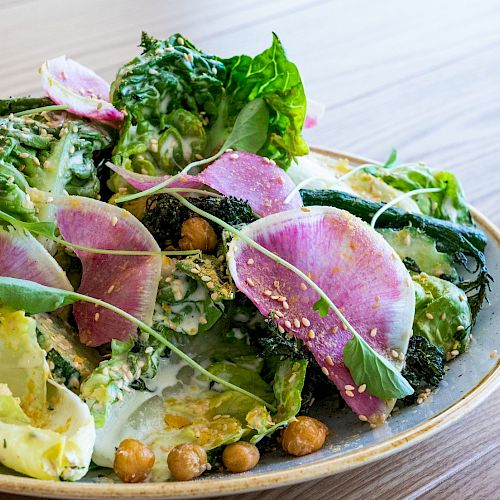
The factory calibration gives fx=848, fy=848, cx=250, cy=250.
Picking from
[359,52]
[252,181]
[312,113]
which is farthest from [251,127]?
[359,52]

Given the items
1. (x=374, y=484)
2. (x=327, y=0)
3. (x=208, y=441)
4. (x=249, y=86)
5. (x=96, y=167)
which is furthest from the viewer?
(x=327, y=0)

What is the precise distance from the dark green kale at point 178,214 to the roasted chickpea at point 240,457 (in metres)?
0.57

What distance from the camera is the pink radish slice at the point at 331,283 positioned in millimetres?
2010

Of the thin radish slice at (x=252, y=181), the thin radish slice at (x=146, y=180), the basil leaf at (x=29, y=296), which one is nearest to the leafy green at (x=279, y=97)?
the thin radish slice at (x=252, y=181)

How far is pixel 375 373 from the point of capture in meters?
1.95

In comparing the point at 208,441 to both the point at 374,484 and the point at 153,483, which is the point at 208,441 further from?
the point at 374,484

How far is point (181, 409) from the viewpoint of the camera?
1988mm

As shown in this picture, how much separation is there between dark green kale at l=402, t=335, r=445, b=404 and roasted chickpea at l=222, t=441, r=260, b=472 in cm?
45

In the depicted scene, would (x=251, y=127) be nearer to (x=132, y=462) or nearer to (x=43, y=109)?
(x=43, y=109)

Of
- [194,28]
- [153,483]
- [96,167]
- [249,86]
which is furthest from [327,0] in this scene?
[153,483]

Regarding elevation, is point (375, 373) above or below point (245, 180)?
below

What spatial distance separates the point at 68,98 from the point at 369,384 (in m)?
1.21

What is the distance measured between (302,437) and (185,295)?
0.44 metres

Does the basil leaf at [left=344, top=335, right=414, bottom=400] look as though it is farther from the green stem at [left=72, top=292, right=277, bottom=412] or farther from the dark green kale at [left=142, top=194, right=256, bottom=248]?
the dark green kale at [left=142, top=194, right=256, bottom=248]
